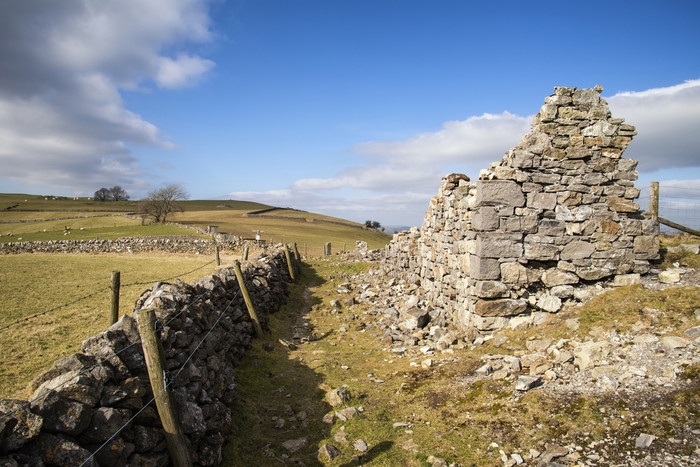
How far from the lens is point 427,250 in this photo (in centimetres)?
1333

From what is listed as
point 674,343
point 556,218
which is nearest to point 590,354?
point 674,343

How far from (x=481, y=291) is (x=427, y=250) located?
4.58 m

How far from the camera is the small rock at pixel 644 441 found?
4.17 metres

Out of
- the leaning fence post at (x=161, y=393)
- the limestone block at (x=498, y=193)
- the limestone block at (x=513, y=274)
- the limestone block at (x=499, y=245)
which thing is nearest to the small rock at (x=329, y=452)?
the leaning fence post at (x=161, y=393)

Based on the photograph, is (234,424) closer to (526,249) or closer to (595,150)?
(526,249)

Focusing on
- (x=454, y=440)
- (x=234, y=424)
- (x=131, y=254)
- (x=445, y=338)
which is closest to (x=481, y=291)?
(x=445, y=338)

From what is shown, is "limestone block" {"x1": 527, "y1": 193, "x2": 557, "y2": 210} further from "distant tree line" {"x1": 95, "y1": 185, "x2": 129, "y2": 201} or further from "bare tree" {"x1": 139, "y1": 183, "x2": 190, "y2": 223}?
"distant tree line" {"x1": 95, "y1": 185, "x2": 129, "y2": 201}

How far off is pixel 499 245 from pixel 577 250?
6.42ft

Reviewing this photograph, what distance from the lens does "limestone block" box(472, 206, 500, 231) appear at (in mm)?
8867

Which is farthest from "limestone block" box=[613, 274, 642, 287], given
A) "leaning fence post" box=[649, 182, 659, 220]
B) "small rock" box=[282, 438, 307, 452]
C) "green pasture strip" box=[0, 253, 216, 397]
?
"green pasture strip" box=[0, 253, 216, 397]

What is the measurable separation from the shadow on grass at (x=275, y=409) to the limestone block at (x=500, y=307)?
397cm

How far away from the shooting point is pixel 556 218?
29.9 feet

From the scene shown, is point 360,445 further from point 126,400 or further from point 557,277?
point 557,277

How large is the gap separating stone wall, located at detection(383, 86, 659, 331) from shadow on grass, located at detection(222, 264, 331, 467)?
4.27 m
